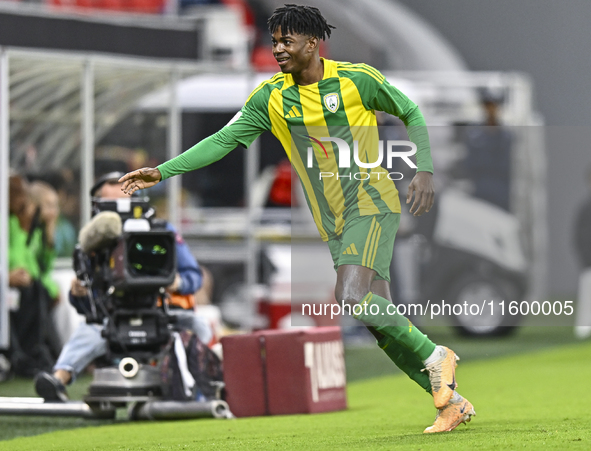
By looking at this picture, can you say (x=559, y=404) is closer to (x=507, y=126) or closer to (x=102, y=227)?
(x=102, y=227)

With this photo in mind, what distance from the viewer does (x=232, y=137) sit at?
21.3 ft

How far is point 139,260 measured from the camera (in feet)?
27.3

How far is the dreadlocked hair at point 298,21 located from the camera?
20.3 feet

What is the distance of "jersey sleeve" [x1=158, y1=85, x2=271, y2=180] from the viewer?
636cm

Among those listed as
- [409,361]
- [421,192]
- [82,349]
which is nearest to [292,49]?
[421,192]

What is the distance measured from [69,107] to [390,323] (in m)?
8.01

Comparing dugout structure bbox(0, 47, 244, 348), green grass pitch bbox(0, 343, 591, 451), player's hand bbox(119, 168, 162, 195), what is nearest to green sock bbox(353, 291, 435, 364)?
green grass pitch bbox(0, 343, 591, 451)

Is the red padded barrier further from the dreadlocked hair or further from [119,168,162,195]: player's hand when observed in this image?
the dreadlocked hair

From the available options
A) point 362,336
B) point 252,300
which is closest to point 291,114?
point 252,300

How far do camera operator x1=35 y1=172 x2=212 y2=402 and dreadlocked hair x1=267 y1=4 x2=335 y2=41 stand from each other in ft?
8.23

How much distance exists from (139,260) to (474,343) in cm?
807

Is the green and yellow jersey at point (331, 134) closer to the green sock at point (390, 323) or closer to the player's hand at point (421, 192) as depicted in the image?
the player's hand at point (421, 192)

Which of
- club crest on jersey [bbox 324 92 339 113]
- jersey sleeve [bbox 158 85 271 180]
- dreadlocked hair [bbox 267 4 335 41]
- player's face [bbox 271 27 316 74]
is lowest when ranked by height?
jersey sleeve [bbox 158 85 271 180]

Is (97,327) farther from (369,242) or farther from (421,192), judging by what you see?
(421,192)
